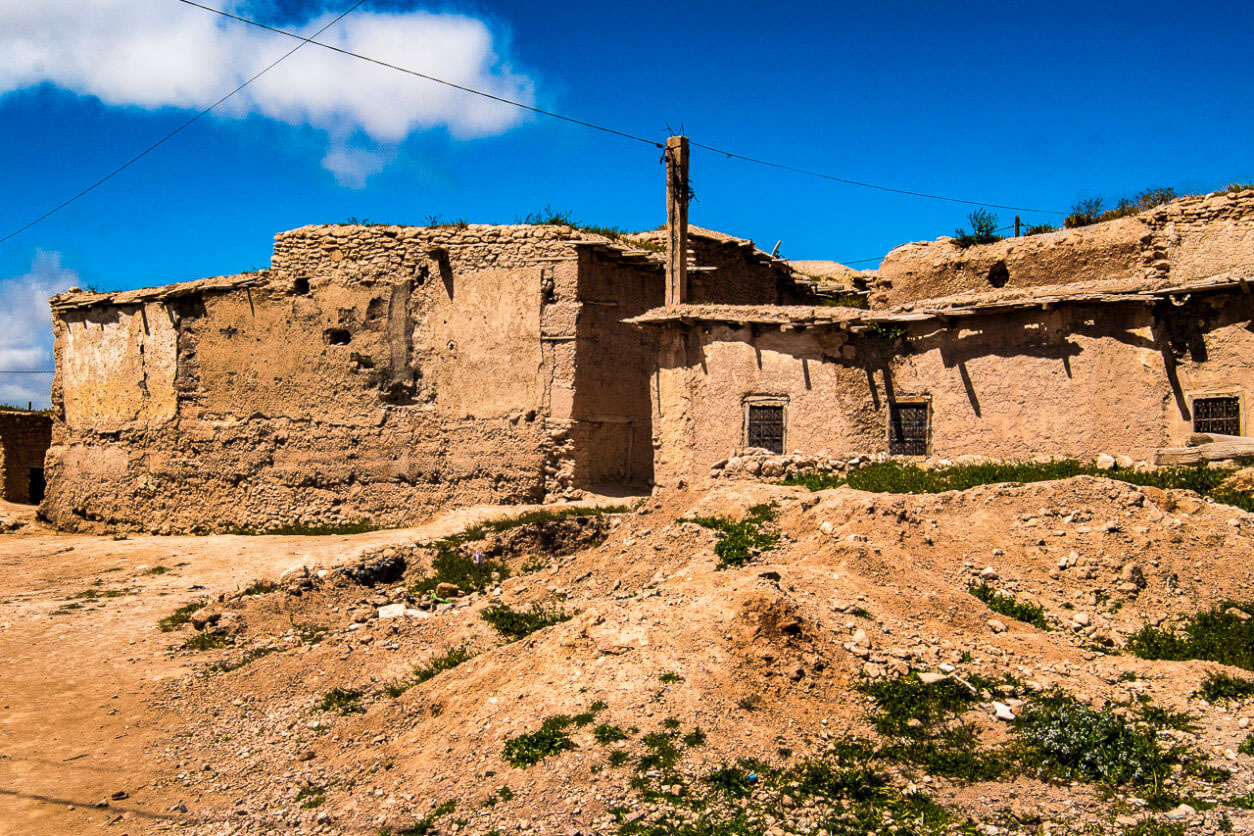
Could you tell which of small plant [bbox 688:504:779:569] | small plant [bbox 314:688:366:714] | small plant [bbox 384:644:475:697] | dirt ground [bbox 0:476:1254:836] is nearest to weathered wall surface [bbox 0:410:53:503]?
dirt ground [bbox 0:476:1254:836]

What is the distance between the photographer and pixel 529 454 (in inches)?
646

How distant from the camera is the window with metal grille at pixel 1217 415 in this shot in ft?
43.8

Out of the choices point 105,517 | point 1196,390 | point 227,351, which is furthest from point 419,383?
point 1196,390

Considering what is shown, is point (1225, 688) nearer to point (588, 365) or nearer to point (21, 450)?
point (588, 365)

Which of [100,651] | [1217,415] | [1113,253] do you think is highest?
[1113,253]

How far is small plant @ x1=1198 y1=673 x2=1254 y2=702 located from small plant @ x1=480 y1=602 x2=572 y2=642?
5489mm

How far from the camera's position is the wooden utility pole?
1688cm

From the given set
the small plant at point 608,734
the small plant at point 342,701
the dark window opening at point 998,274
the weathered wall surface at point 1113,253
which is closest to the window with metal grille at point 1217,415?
the weathered wall surface at point 1113,253

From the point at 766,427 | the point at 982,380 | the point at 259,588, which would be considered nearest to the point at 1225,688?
the point at 982,380

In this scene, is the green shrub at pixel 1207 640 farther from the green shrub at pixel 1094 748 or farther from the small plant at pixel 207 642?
the small plant at pixel 207 642

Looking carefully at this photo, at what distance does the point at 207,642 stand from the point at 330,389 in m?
7.29

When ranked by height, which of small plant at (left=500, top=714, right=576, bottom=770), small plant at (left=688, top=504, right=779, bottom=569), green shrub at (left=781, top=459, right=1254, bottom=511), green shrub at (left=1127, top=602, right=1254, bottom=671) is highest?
green shrub at (left=781, top=459, right=1254, bottom=511)

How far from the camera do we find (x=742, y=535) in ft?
35.3

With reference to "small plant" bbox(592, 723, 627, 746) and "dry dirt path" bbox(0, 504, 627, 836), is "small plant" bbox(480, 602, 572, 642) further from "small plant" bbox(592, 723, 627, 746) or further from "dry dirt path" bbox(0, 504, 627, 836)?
"dry dirt path" bbox(0, 504, 627, 836)
